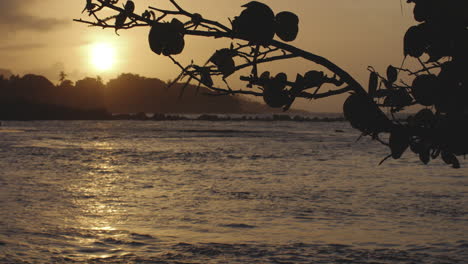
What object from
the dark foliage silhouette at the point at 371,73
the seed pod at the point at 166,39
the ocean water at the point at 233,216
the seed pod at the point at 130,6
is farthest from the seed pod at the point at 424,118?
the ocean water at the point at 233,216

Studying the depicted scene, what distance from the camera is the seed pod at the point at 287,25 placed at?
90.9 inches

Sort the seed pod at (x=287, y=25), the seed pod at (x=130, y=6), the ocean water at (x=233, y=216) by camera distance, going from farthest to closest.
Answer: the ocean water at (x=233, y=216) < the seed pod at (x=130, y=6) < the seed pod at (x=287, y=25)

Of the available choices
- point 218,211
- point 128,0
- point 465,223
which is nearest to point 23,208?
point 218,211

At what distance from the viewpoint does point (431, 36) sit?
89.4 inches

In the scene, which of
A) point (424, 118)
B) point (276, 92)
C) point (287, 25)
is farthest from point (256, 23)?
point (424, 118)

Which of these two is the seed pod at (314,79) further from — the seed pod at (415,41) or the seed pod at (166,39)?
the seed pod at (166,39)

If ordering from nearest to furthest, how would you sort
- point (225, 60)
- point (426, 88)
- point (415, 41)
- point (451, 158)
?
1. point (426, 88)
2. point (415, 41)
3. point (225, 60)
4. point (451, 158)

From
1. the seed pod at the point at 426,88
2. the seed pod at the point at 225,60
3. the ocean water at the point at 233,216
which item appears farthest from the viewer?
the ocean water at the point at 233,216

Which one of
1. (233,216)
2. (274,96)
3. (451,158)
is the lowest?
(233,216)

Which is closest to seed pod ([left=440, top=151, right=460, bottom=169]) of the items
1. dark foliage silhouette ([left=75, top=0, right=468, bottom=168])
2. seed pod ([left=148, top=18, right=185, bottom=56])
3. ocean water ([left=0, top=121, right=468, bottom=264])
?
dark foliage silhouette ([left=75, top=0, right=468, bottom=168])

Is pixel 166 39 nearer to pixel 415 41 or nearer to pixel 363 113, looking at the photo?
pixel 363 113

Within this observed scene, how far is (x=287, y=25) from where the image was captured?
231cm

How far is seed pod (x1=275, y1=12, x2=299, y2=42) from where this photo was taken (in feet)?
7.57

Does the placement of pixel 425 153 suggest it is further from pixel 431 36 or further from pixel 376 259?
pixel 376 259
